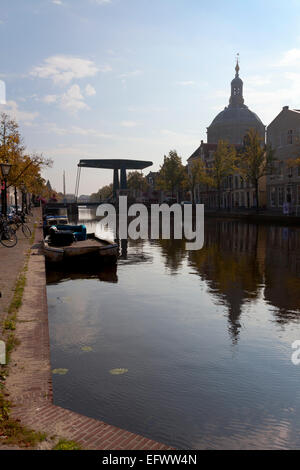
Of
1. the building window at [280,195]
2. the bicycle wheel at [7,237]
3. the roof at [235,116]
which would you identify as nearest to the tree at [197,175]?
the building window at [280,195]

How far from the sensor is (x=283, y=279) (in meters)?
14.5

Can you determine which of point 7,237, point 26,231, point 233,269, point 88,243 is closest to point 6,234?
point 7,237

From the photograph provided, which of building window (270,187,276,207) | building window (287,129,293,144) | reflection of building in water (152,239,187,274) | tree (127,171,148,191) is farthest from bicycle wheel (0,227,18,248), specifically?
tree (127,171,148,191)

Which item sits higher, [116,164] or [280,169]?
[116,164]

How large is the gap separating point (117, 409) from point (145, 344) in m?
2.62

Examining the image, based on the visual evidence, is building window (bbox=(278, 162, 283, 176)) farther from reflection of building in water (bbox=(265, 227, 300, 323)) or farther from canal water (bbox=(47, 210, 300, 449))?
canal water (bbox=(47, 210, 300, 449))

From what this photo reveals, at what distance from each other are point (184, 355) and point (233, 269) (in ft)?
32.0

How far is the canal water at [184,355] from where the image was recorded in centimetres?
527

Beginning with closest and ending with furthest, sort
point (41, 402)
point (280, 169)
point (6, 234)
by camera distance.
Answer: point (41, 402) → point (6, 234) → point (280, 169)

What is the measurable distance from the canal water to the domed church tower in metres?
100

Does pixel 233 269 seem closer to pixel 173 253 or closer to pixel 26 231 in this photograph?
pixel 173 253

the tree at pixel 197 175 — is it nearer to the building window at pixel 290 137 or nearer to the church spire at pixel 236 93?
the building window at pixel 290 137
